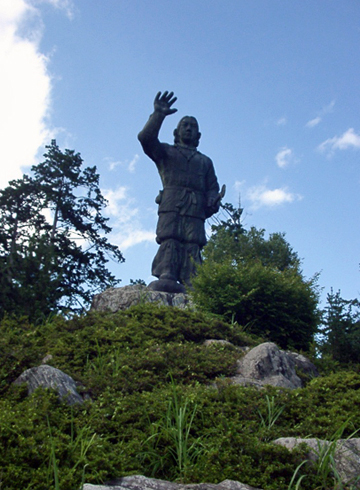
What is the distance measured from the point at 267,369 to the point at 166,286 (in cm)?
535

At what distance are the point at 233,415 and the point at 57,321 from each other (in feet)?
11.9

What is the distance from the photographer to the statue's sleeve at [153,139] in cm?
1154

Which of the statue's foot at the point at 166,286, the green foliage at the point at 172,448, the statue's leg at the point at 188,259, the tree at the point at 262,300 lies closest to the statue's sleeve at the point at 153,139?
the statue's leg at the point at 188,259

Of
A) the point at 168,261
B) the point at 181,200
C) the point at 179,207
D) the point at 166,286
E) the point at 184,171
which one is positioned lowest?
the point at 166,286

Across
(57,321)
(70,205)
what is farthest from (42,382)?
(70,205)

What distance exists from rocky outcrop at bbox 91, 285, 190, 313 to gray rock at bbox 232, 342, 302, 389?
13.3 ft

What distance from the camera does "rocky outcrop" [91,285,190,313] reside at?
10531 millimetres

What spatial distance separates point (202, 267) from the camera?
962 cm

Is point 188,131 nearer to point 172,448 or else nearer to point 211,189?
point 211,189

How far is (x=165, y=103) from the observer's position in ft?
37.8

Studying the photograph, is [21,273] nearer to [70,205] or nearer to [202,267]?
[202,267]

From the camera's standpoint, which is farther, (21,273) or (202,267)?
(21,273)

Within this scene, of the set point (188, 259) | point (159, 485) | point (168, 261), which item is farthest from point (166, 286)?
point (159, 485)

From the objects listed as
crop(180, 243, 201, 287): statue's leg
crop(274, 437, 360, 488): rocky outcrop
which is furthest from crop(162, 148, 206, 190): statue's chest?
crop(274, 437, 360, 488): rocky outcrop
